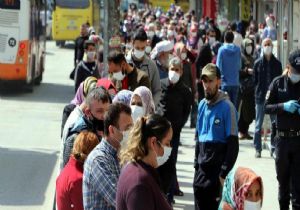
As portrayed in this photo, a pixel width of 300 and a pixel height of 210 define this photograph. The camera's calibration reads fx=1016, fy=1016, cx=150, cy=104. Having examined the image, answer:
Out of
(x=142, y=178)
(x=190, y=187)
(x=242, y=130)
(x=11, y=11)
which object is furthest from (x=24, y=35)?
(x=142, y=178)

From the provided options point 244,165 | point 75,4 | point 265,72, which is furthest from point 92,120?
point 75,4

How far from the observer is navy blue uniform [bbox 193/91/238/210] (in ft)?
31.8

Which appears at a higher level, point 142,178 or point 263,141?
point 142,178

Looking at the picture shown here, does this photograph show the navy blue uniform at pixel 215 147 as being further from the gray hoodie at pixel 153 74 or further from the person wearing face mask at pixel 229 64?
the person wearing face mask at pixel 229 64

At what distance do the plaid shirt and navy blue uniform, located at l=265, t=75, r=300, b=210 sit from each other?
441cm

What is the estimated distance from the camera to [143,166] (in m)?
5.87

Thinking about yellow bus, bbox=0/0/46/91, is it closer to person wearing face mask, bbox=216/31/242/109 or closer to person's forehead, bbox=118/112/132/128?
person wearing face mask, bbox=216/31/242/109

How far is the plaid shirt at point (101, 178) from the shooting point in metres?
6.64

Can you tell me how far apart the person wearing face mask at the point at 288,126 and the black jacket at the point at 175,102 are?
1.57 meters

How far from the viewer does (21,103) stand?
2455 centimetres

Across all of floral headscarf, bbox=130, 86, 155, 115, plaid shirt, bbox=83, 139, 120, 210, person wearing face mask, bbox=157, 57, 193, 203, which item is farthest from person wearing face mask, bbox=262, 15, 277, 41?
plaid shirt, bbox=83, 139, 120, 210

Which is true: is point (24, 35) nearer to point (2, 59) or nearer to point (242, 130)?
point (2, 59)

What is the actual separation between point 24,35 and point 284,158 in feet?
48.0

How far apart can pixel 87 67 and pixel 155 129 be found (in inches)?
375
